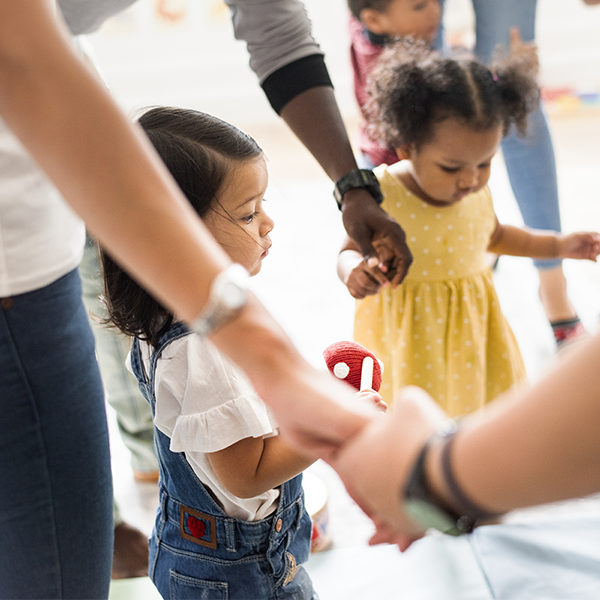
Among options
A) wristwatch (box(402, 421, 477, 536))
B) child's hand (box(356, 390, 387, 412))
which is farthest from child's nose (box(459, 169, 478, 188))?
wristwatch (box(402, 421, 477, 536))

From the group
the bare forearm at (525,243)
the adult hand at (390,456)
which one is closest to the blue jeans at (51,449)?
the adult hand at (390,456)

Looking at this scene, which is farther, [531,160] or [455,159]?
[531,160]

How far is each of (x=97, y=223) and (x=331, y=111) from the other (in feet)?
2.03

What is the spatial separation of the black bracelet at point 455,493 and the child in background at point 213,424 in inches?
10.6

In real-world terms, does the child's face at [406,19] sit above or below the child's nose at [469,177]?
above

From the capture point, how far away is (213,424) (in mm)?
641

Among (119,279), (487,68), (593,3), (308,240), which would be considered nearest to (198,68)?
(308,240)

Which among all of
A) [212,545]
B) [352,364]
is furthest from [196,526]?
[352,364]

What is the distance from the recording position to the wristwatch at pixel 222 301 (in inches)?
17.5

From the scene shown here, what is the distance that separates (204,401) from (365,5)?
1.37 m

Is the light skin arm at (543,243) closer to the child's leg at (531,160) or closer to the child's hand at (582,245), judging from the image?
the child's hand at (582,245)

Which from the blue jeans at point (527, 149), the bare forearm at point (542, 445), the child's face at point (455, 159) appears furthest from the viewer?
the blue jeans at point (527, 149)

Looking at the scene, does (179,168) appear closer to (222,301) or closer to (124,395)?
A: (222,301)

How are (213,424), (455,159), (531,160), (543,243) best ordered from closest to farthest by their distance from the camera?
(213,424) → (455,159) → (543,243) → (531,160)
